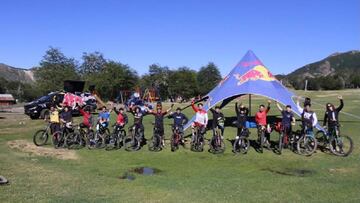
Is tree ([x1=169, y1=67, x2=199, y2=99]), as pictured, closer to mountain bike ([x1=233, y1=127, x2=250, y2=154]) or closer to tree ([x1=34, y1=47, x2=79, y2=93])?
tree ([x1=34, y1=47, x2=79, y2=93])

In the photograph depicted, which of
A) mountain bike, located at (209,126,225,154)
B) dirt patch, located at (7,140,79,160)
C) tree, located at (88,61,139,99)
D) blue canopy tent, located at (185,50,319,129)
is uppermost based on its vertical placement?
tree, located at (88,61,139,99)

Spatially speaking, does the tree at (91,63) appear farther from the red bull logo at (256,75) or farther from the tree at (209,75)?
the red bull logo at (256,75)

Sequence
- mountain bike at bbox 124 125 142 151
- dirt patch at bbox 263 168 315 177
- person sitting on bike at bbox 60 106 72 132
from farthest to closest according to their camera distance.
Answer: person sitting on bike at bbox 60 106 72 132 → mountain bike at bbox 124 125 142 151 → dirt patch at bbox 263 168 315 177

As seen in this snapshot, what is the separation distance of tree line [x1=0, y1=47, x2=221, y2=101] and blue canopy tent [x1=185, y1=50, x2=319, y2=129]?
4205cm

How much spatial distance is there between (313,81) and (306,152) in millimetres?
102540

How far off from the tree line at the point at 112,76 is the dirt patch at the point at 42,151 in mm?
45360

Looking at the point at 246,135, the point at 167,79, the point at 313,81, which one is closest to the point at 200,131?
the point at 246,135

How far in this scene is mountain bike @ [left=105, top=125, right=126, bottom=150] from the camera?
61.2 feet

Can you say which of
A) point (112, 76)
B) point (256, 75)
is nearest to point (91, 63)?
point (112, 76)

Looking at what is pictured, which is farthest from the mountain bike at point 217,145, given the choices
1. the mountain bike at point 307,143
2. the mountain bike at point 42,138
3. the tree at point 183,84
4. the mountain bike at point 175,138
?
the tree at point 183,84

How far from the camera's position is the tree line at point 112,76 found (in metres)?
78.2

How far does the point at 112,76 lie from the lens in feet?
261

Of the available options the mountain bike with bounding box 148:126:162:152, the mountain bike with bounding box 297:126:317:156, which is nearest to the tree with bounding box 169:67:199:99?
the mountain bike with bounding box 148:126:162:152

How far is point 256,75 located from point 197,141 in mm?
6363
